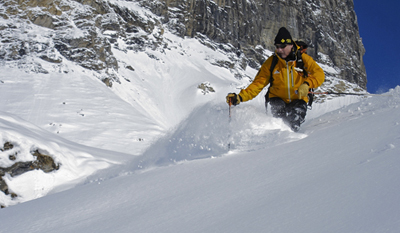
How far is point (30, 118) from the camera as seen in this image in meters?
16.6

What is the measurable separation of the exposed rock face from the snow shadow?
57.0 m

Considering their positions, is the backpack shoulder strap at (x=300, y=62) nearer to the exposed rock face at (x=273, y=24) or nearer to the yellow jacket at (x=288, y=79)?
the yellow jacket at (x=288, y=79)

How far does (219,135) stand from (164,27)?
194 feet

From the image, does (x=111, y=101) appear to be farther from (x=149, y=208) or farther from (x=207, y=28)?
(x=207, y=28)

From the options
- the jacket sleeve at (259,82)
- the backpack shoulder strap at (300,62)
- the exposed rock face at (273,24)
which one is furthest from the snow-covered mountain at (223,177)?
the exposed rock face at (273,24)

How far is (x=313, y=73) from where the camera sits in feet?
17.1

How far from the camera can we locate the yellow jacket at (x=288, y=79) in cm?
517

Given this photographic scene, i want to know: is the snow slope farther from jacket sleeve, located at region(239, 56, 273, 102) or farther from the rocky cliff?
the rocky cliff

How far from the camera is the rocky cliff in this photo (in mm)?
29270

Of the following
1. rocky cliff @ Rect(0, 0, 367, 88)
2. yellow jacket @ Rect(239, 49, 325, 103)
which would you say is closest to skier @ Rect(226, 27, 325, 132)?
yellow jacket @ Rect(239, 49, 325, 103)

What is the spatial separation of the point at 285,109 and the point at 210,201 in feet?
12.2

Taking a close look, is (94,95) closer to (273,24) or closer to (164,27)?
(164,27)

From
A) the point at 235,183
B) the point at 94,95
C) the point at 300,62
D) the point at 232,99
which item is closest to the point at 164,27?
the point at 94,95

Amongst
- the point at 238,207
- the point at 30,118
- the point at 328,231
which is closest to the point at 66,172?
the point at 238,207
